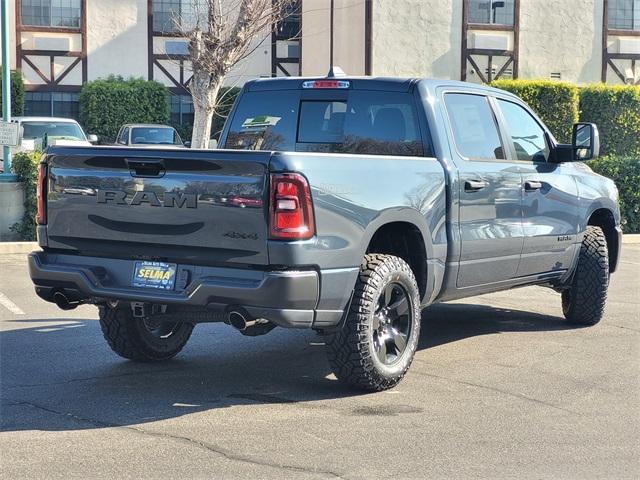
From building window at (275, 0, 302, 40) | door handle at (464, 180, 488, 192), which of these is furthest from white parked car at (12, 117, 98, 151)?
door handle at (464, 180, 488, 192)

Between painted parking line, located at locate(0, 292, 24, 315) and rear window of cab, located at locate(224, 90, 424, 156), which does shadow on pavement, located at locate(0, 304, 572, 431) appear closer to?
painted parking line, located at locate(0, 292, 24, 315)

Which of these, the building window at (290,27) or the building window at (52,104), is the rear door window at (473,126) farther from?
the building window at (52,104)

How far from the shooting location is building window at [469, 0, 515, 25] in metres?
35.3

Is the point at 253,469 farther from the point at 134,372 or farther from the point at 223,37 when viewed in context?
the point at 223,37

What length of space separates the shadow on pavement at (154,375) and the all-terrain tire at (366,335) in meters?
0.24

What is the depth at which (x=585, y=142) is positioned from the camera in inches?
340

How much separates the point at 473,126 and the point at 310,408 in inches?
107

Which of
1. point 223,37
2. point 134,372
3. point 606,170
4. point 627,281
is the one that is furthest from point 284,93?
point 223,37

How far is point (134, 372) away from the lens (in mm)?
7188

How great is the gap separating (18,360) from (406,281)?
2.86 metres

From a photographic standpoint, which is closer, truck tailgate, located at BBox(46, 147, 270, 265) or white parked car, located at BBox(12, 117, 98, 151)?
truck tailgate, located at BBox(46, 147, 270, 265)

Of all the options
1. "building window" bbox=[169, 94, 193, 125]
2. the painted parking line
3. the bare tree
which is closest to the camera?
the painted parking line

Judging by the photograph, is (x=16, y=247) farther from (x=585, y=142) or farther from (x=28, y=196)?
(x=585, y=142)

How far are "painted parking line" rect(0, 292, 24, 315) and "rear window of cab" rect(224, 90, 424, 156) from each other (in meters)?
2.80
